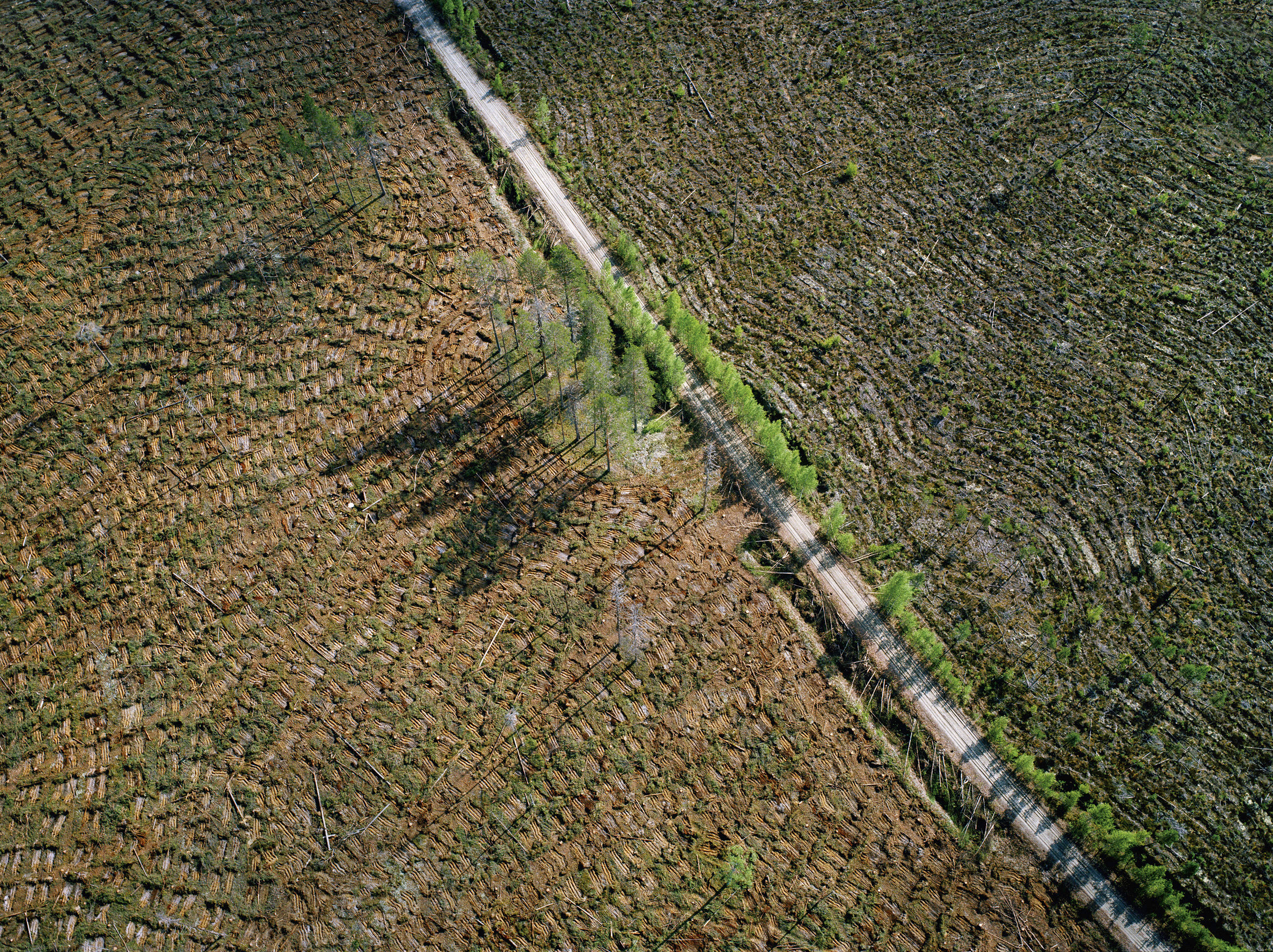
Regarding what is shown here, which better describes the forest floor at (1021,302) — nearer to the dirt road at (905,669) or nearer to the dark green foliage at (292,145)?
the dirt road at (905,669)

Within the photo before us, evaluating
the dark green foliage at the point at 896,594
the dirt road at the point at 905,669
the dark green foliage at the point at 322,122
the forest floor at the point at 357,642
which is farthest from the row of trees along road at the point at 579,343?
the dark green foliage at the point at 896,594

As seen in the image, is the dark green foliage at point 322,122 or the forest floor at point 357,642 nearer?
the forest floor at point 357,642

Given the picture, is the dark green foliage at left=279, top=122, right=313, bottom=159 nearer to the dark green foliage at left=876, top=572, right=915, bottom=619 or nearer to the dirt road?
the dirt road

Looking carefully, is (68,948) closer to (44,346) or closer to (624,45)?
(44,346)

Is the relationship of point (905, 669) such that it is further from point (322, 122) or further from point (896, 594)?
point (322, 122)

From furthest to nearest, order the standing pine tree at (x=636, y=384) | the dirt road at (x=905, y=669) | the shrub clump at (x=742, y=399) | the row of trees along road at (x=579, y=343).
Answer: the shrub clump at (x=742, y=399)
the row of trees along road at (x=579, y=343)
the standing pine tree at (x=636, y=384)
the dirt road at (x=905, y=669)

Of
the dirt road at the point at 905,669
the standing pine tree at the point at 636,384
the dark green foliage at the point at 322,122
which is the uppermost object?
the dark green foliage at the point at 322,122
